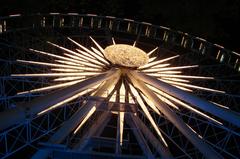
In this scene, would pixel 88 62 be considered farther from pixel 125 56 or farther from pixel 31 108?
pixel 31 108

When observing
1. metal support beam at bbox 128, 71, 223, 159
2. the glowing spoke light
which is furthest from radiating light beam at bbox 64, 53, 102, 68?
metal support beam at bbox 128, 71, 223, 159

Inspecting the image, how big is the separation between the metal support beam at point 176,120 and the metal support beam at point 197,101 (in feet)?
1.75

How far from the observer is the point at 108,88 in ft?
88.2

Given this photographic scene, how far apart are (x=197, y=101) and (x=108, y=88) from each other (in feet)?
21.8

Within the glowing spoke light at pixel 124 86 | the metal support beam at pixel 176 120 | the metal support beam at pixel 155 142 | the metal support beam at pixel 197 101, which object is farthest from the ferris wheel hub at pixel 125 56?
the metal support beam at pixel 155 142

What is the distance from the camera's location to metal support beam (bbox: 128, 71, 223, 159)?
74.8ft

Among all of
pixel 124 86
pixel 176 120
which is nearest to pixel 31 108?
pixel 176 120

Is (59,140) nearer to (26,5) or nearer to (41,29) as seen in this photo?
(41,29)

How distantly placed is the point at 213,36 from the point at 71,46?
23510 millimetres

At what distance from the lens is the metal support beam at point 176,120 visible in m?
22.8

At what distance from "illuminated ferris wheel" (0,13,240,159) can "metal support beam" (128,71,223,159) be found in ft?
0.19

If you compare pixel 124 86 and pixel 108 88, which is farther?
pixel 124 86

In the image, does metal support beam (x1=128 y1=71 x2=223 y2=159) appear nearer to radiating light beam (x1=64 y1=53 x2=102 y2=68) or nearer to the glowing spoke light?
the glowing spoke light

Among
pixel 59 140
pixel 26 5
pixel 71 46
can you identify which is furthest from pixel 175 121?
pixel 26 5
